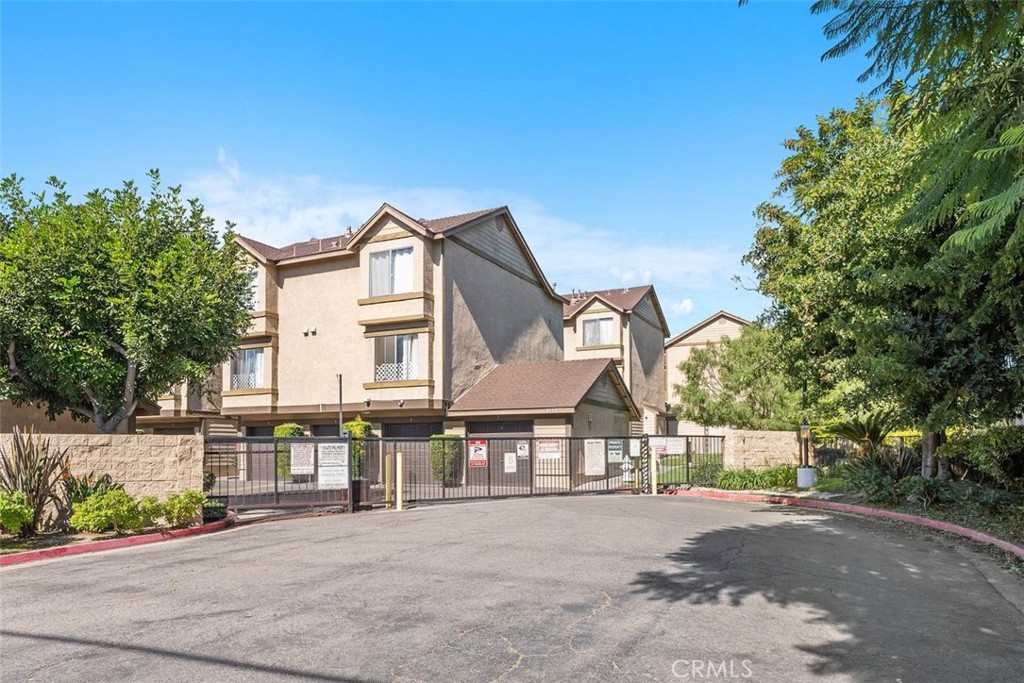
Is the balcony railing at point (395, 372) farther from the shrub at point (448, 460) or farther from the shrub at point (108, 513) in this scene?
the shrub at point (108, 513)

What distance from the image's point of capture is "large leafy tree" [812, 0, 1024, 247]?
5.59 metres

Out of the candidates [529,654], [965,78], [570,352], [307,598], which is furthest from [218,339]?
[570,352]

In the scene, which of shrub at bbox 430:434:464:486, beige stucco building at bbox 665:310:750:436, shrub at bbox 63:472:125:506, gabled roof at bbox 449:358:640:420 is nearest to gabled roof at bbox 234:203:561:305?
gabled roof at bbox 449:358:640:420

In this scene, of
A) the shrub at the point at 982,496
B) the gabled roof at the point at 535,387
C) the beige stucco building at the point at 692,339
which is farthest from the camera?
the beige stucco building at the point at 692,339

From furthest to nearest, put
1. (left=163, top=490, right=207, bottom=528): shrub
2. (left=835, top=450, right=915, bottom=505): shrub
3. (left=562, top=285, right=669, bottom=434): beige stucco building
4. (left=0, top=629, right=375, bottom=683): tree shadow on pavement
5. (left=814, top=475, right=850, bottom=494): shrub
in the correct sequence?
(left=562, top=285, right=669, bottom=434): beige stucco building < (left=814, top=475, right=850, bottom=494): shrub < (left=835, top=450, right=915, bottom=505): shrub < (left=163, top=490, right=207, bottom=528): shrub < (left=0, top=629, right=375, bottom=683): tree shadow on pavement

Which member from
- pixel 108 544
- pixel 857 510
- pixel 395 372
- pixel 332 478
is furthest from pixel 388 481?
pixel 857 510

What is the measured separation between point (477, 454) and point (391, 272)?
10.6m

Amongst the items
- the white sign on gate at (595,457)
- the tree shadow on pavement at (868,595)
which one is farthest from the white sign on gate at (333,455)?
the tree shadow on pavement at (868,595)

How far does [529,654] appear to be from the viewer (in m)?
6.05

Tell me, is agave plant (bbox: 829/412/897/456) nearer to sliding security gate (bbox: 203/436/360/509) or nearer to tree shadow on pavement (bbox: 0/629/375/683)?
sliding security gate (bbox: 203/436/360/509)

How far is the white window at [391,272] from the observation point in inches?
1161

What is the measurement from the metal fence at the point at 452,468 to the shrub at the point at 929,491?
8306 mm

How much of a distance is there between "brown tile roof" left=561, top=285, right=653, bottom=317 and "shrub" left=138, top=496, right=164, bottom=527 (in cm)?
2959

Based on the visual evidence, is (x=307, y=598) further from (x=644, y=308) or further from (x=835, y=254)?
(x=644, y=308)
